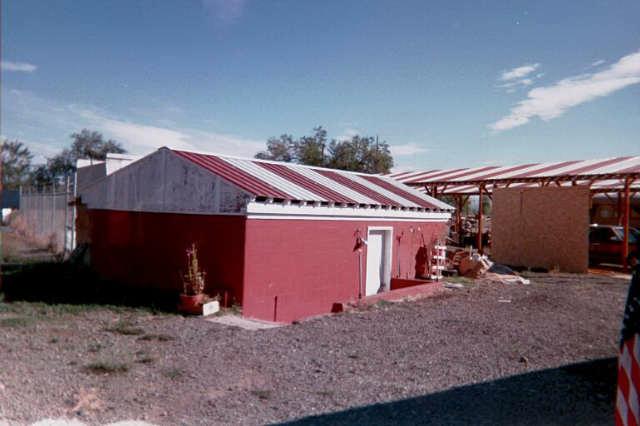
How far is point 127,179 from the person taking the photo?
43.4 feet

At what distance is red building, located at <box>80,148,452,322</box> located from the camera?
11.0 meters

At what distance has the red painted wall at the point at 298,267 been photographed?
35.9 feet

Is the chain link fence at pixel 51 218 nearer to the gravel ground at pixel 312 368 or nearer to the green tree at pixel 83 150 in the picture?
the gravel ground at pixel 312 368

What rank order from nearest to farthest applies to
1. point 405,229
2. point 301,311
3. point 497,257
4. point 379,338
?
point 379,338 < point 301,311 < point 405,229 < point 497,257

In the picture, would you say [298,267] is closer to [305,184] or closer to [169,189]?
[305,184]

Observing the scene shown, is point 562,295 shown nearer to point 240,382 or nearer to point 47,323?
point 240,382

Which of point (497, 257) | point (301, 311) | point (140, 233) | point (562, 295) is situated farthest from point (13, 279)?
point (497, 257)

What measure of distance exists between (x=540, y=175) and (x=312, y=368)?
16.4 meters

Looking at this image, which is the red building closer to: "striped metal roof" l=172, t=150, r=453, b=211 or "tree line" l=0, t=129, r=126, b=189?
"striped metal roof" l=172, t=150, r=453, b=211

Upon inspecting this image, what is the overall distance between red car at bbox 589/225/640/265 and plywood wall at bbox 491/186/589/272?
3.09 m

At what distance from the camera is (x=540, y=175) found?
67.8 feet

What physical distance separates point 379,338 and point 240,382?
3.05m

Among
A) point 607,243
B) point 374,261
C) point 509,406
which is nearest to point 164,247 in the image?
point 374,261

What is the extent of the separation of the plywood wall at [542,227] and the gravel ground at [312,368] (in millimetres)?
9358
